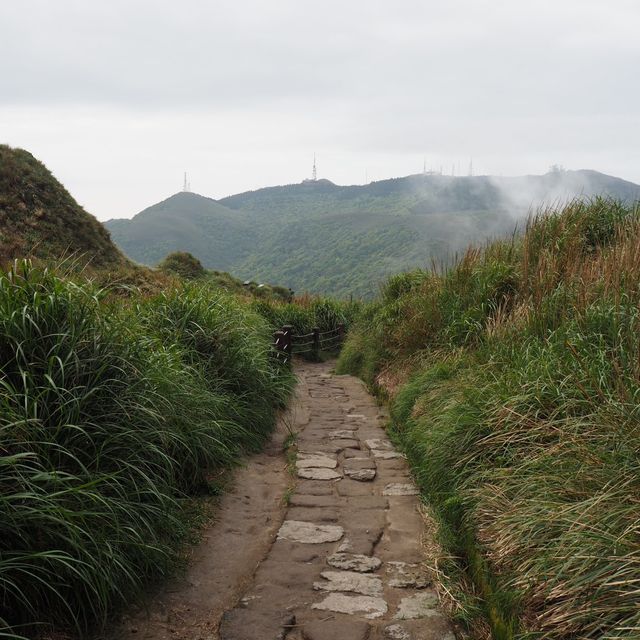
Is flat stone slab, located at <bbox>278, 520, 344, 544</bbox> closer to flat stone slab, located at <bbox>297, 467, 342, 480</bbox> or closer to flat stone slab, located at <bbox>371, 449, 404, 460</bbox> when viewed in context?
flat stone slab, located at <bbox>297, 467, 342, 480</bbox>

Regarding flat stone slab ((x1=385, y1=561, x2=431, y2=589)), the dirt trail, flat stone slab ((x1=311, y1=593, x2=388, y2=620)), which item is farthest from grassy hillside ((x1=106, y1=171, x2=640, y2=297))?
flat stone slab ((x1=311, y1=593, x2=388, y2=620))

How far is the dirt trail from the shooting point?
252 centimetres

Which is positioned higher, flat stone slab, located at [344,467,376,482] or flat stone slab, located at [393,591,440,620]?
flat stone slab, located at [393,591,440,620]

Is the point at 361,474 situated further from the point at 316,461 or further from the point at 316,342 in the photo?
the point at 316,342

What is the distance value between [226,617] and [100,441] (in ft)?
3.21

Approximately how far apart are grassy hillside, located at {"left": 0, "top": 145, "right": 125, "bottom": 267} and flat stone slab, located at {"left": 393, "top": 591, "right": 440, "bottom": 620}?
1339cm

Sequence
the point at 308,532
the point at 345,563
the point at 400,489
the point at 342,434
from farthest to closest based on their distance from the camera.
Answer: the point at 342,434 < the point at 400,489 < the point at 308,532 < the point at 345,563

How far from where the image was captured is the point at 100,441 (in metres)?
2.83

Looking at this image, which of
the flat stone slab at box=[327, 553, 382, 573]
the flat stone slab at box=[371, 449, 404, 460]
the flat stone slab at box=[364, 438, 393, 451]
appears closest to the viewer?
the flat stone slab at box=[327, 553, 382, 573]

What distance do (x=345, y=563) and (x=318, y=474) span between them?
1434 millimetres

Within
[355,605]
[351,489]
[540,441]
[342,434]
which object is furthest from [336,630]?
[342,434]

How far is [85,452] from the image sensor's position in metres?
2.70

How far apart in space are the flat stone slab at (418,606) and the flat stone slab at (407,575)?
0.09 metres

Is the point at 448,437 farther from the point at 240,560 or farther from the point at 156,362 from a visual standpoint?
the point at 156,362
